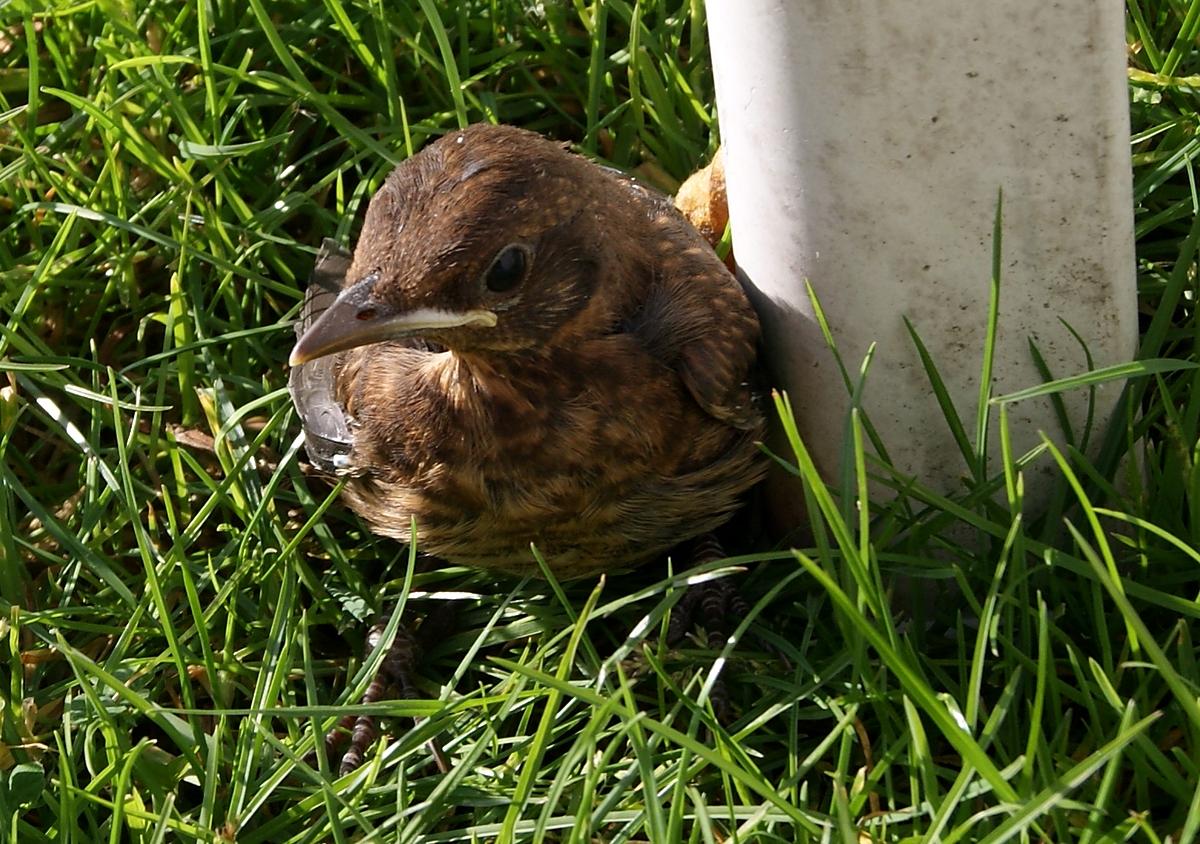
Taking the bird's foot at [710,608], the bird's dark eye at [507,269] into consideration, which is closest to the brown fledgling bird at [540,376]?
the bird's dark eye at [507,269]

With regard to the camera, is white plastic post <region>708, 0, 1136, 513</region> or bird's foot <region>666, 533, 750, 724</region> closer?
white plastic post <region>708, 0, 1136, 513</region>

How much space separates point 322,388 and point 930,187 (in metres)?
1.35

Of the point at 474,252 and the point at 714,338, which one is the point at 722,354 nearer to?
the point at 714,338

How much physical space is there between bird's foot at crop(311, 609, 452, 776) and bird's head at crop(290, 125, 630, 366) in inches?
27.8

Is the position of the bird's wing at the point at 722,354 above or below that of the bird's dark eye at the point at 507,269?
below

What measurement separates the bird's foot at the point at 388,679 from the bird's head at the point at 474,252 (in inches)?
27.8

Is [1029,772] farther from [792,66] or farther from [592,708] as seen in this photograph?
[792,66]

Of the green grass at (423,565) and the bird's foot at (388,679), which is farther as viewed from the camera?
the bird's foot at (388,679)

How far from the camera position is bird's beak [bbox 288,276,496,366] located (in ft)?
8.52

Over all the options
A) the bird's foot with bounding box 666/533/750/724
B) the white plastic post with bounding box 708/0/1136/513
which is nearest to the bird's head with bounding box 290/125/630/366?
the white plastic post with bounding box 708/0/1136/513

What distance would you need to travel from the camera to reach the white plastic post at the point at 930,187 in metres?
2.39

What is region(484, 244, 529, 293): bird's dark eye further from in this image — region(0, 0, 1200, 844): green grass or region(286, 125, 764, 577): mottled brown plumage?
region(0, 0, 1200, 844): green grass

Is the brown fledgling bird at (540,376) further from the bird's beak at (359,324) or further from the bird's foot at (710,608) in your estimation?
the bird's foot at (710,608)

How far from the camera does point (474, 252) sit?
2643 mm
